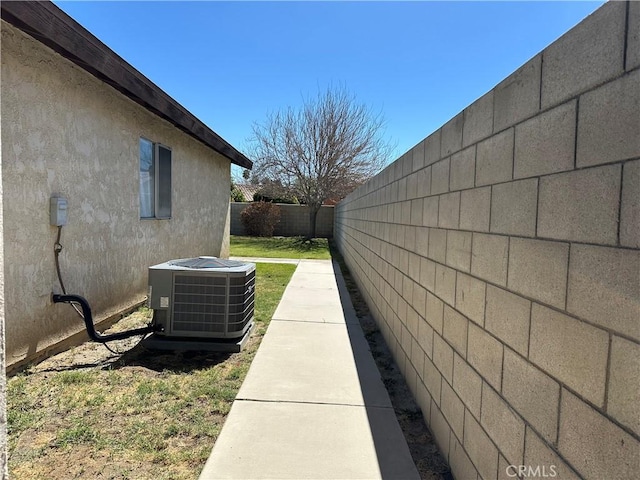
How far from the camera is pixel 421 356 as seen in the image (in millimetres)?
3299

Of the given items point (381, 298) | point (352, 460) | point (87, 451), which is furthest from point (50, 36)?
point (381, 298)

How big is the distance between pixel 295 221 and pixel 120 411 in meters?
21.5

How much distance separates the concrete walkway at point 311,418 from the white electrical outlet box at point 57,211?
8.06ft

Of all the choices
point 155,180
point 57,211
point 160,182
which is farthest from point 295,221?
point 57,211

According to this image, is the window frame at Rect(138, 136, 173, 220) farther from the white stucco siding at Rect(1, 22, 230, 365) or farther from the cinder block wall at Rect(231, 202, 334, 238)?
the cinder block wall at Rect(231, 202, 334, 238)

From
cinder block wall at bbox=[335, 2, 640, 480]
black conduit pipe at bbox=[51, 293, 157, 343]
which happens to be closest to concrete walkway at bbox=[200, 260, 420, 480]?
cinder block wall at bbox=[335, 2, 640, 480]

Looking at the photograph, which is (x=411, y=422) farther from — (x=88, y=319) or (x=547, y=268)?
(x=88, y=319)

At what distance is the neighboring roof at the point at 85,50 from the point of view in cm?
317

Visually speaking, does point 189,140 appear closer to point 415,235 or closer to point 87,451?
point 415,235

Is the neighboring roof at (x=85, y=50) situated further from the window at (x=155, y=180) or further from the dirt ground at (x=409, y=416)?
the dirt ground at (x=409, y=416)

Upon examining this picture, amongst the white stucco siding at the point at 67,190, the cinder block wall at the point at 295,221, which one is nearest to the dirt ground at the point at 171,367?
the white stucco siding at the point at 67,190

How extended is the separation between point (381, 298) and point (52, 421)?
3831mm

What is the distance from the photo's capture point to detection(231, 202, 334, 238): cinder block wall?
23.8 metres

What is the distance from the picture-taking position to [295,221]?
963 inches
